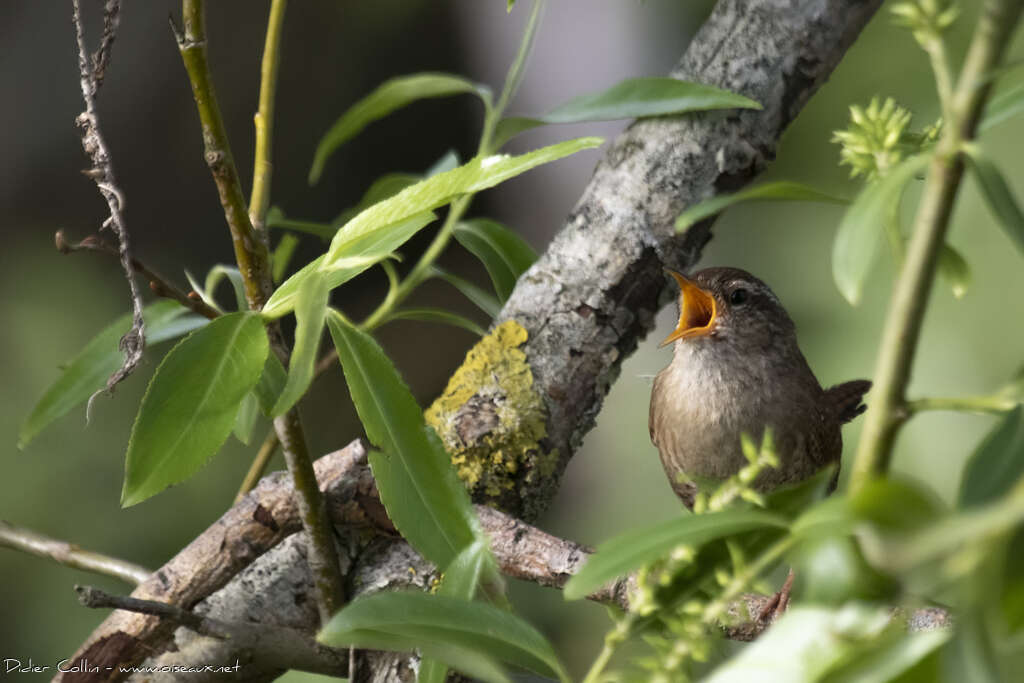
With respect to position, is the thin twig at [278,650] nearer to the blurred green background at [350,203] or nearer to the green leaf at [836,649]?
the green leaf at [836,649]

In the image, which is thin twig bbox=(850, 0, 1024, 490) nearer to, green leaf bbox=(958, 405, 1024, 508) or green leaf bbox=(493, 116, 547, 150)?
green leaf bbox=(958, 405, 1024, 508)

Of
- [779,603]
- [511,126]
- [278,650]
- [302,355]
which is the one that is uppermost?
[511,126]

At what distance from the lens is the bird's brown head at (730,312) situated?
1.64m

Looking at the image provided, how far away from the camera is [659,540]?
453 mm

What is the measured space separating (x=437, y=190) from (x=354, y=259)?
76 millimetres

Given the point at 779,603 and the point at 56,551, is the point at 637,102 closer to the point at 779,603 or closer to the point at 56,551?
the point at 779,603

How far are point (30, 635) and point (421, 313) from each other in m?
1.93

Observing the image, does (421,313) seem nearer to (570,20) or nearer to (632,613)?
(632,613)

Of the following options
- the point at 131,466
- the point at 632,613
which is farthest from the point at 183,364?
the point at 632,613

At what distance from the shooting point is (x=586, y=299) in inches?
47.2

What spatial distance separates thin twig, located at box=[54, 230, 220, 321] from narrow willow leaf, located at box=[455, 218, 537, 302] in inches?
17.1

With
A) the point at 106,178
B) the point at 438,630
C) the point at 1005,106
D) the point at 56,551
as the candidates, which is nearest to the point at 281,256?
the point at 56,551

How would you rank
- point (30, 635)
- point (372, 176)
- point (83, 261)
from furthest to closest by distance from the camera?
1. point (372, 176)
2. point (83, 261)
3. point (30, 635)

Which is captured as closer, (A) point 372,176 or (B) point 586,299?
(B) point 586,299
